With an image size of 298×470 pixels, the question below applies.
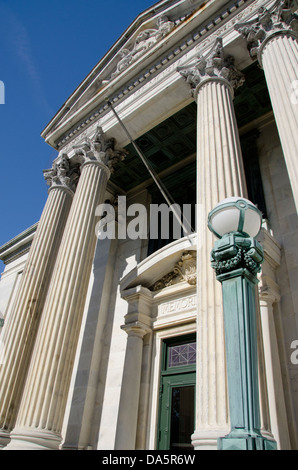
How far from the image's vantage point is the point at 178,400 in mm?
9383

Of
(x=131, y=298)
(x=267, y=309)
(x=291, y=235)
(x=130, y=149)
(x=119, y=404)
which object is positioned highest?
(x=130, y=149)

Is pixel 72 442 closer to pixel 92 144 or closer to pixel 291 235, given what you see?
pixel 291 235

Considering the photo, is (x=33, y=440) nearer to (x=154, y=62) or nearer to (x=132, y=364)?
(x=132, y=364)

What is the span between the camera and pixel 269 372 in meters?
6.87

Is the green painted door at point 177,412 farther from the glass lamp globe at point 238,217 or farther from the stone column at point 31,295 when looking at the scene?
the glass lamp globe at point 238,217

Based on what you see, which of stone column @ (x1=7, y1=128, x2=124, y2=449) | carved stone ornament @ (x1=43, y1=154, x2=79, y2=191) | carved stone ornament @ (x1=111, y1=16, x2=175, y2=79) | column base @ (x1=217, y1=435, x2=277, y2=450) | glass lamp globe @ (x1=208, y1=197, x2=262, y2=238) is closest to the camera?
column base @ (x1=217, y1=435, x2=277, y2=450)

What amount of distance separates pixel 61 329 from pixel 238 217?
22.1ft

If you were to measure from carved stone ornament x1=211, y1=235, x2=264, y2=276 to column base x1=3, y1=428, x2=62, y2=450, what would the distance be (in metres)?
6.31

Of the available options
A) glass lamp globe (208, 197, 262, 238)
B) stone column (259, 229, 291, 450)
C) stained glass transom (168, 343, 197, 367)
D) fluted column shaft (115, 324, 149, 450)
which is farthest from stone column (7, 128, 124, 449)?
glass lamp globe (208, 197, 262, 238)

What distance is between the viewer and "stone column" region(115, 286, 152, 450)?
921 cm

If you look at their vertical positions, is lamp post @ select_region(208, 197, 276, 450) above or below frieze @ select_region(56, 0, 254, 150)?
below

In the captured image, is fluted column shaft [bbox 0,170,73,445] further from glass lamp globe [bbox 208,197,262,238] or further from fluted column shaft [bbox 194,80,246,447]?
glass lamp globe [bbox 208,197,262,238]
